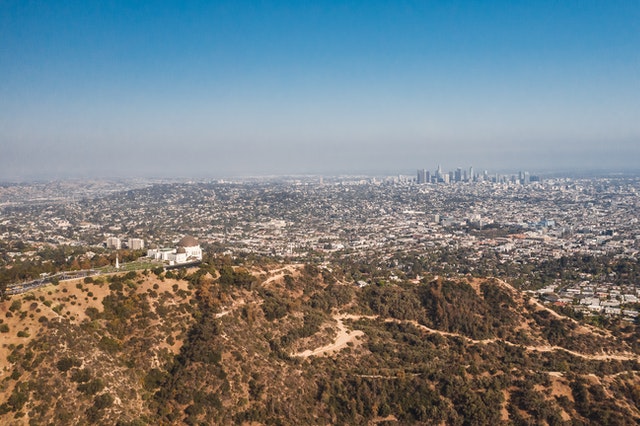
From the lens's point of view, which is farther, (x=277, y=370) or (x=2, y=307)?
(x=277, y=370)

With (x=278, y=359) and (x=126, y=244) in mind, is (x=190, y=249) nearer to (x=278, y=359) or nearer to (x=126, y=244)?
(x=278, y=359)

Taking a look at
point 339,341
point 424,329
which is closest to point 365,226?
point 424,329

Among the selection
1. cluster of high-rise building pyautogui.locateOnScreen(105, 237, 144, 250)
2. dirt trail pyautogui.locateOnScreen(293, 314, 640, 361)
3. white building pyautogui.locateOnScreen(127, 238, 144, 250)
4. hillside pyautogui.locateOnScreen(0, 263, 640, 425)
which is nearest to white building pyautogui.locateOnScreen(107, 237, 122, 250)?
cluster of high-rise building pyautogui.locateOnScreen(105, 237, 144, 250)

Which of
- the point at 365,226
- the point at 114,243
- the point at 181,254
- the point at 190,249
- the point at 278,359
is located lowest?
the point at 365,226

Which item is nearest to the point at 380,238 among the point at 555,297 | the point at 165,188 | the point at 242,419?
the point at 555,297

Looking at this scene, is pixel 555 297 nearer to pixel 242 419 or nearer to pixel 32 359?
pixel 242 419

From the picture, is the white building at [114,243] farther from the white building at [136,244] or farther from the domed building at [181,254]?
the domed building at [181,254]
